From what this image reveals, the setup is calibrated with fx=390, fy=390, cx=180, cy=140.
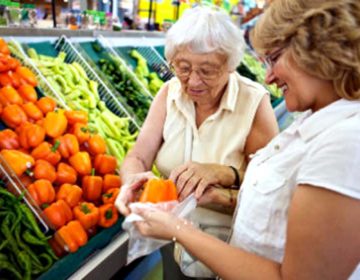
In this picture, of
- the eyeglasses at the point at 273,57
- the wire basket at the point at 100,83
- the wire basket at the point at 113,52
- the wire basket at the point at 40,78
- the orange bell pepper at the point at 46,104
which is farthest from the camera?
Result: the wire basket at the point at 113,52

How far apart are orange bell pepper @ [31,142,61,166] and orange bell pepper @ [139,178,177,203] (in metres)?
0.94

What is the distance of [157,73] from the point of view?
14.9 feet

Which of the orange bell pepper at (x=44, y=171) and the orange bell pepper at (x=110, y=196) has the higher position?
the orange bell pepper at (x=44, y=171)

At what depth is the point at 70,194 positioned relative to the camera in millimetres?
2086

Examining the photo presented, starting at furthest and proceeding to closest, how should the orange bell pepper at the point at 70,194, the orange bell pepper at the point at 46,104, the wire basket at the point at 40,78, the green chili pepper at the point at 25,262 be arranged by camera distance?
the wire basket at the point at 40,78 → the orange bell pepper at the point at 46,104 → the orange bell pepper at the point at 70,194 → the green chili pepper at the point at 25,262

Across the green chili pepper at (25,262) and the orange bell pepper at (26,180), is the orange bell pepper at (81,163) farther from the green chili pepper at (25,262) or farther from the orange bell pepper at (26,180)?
the green chili pepper at (25,262)

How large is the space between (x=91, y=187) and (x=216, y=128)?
33.6 inches

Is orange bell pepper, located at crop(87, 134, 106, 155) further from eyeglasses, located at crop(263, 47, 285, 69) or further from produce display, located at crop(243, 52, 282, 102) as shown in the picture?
produce display, located at crop(243, 52, 282, 102)

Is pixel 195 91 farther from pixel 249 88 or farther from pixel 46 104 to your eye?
pixel 46 104

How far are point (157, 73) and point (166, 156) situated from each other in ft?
9.15

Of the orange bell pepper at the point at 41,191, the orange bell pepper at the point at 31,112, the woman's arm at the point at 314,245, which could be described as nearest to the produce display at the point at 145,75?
the orange bell pepper at the point at 31,112

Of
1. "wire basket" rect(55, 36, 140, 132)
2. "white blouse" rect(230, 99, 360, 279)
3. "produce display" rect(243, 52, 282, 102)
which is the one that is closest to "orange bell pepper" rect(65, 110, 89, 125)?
"wire basket" rect(55, 36, 140, 132)

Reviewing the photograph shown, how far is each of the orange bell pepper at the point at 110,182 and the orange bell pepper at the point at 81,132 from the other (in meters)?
0.29

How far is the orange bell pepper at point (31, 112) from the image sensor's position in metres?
2.40
